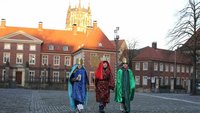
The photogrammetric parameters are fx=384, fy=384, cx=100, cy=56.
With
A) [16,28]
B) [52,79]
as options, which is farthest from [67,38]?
[52,79]

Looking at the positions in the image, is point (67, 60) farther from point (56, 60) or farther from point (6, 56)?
point (6, 56)

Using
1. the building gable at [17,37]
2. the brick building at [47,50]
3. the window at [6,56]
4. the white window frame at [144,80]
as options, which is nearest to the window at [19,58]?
the brick building at [47,50]

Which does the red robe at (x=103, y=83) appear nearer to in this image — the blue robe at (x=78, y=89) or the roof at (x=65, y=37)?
the blue robe at (x=78, y=89)

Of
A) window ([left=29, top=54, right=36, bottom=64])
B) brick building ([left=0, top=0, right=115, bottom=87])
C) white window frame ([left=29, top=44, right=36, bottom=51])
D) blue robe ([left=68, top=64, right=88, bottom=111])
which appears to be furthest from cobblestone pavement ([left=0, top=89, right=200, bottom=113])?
window ([left=29, top=54, right=36, bottom=64])

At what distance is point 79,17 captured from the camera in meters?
140

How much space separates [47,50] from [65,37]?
6445mm

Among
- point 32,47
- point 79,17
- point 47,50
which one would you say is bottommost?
point 47,50

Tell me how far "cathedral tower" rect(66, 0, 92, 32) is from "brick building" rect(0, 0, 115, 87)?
5882cm

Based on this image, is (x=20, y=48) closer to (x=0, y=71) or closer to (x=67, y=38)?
(x=0, y=71)

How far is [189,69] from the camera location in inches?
3561

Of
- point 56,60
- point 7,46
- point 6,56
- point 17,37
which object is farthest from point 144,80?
point 7,46

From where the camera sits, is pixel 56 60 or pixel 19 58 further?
pixel 56 60

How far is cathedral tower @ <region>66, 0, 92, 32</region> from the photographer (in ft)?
458

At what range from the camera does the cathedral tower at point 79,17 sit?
139538 millimetres
